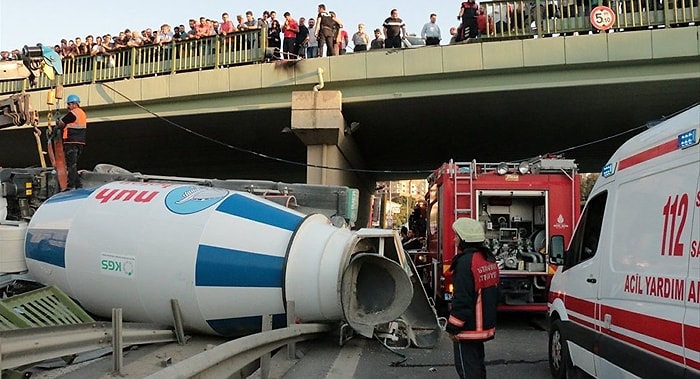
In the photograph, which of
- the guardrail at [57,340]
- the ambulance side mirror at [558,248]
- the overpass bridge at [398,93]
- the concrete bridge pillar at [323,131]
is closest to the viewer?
the guardrail at [57,340]

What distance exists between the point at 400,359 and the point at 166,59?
12923 millimetres

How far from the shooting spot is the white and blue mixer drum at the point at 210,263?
6.39 m

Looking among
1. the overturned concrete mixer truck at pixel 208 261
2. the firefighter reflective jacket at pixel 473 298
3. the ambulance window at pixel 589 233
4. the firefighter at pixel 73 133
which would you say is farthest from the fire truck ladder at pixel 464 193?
the firefighter at pixel 73 133

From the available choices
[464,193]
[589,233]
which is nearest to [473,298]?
[589,233]

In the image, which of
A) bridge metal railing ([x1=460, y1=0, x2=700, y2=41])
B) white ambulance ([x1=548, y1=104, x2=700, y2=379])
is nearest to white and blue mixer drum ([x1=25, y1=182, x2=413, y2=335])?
white ambulance ([x1=548, y1=104, x2=700, y2=379])

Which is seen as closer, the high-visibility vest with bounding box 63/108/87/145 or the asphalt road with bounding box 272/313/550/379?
the asphalt road with bounding box 272/313/550/379

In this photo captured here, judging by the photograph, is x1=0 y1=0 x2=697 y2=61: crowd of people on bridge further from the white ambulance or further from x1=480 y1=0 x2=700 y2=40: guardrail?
the white ambulance

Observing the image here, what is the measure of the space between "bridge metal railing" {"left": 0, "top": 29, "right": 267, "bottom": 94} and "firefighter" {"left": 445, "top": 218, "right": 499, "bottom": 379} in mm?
11898

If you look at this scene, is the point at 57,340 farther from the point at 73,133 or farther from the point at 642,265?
the point at 73,133

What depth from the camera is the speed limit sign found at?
13.3m

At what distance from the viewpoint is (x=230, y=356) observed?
432cm

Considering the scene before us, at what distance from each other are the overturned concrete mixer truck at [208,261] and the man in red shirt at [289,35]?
9.19 m

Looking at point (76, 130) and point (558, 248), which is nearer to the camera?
point (558, 248)

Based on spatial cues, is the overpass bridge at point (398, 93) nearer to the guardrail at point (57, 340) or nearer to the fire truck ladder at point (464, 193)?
the fire truck ladder at point (464, 193)
